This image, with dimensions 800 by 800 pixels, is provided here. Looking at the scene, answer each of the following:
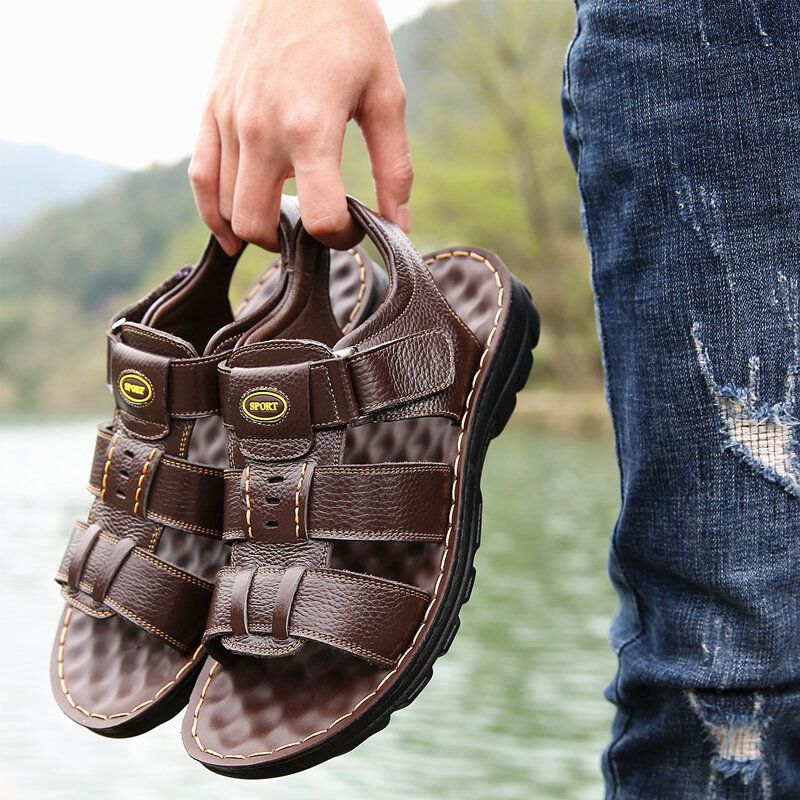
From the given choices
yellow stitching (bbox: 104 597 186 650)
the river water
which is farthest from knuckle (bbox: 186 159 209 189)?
the river water

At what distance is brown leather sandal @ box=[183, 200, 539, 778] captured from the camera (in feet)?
2.41

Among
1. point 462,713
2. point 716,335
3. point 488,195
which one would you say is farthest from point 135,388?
point 488,195

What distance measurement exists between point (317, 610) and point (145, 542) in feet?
0.62

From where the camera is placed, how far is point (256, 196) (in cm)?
81

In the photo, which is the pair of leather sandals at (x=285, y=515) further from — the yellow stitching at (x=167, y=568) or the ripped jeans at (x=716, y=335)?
the ripped jeans at (x=716, y=335)

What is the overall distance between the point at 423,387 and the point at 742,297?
266 millimetres

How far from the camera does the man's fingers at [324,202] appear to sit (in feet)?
2.55

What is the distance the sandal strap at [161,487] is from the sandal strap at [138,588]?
0.03 meters

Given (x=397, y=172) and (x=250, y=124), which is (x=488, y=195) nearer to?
(x=397, y=172)

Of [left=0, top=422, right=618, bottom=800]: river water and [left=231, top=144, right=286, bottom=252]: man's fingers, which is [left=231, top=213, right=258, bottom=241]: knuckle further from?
[left=0, top=422, right=618, bottom=800]: river water

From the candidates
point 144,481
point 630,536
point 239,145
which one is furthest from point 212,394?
point 630,536

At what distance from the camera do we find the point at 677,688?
692 mm

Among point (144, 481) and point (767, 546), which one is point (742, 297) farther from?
point (144, 481)

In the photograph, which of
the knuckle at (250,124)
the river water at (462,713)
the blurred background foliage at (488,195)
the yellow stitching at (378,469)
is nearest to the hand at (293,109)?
the knuckle at (250,124)
